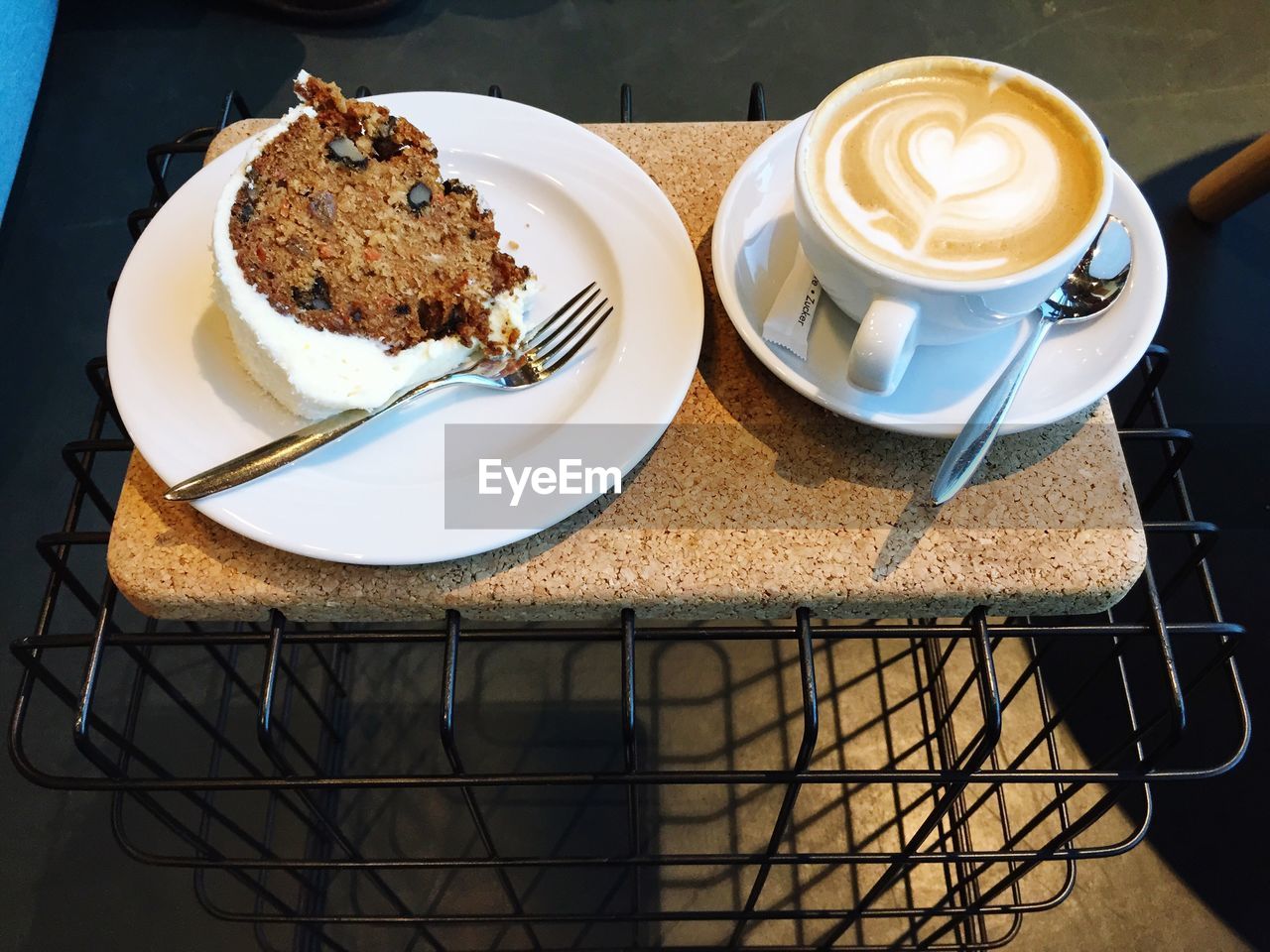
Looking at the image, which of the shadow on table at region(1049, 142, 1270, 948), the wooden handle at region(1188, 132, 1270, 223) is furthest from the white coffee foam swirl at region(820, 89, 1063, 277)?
the wooden handle at region(1188, 132, 1270, 223)

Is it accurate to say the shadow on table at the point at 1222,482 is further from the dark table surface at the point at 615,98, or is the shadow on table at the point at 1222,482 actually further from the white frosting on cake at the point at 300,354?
the white frosting on cake at the point at 300,354

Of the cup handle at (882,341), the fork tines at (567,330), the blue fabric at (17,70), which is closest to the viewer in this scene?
the cup handle at (882,341)

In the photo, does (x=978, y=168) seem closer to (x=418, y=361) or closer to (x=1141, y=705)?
(x=418, y=361)

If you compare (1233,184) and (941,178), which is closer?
(941,178)

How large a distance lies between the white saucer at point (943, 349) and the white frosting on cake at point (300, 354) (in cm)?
23

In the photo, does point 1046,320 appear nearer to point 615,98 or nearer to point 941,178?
point 941,178

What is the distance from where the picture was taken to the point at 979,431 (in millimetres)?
624

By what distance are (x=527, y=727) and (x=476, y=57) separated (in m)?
1.25

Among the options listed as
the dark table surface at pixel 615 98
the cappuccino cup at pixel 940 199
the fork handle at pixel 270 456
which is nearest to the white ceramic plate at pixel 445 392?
the fork handle at pixel 270 456

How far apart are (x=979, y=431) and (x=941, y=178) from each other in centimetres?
18

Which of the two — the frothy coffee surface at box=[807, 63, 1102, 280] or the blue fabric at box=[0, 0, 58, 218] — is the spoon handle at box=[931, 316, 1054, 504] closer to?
the frothy coffee surface at box=[807, 63, 1102, 280]

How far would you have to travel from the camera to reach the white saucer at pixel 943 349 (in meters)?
0.64

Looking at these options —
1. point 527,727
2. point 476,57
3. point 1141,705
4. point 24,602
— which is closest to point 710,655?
point 527,727

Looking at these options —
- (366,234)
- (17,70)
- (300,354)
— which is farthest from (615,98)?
(300,354)
